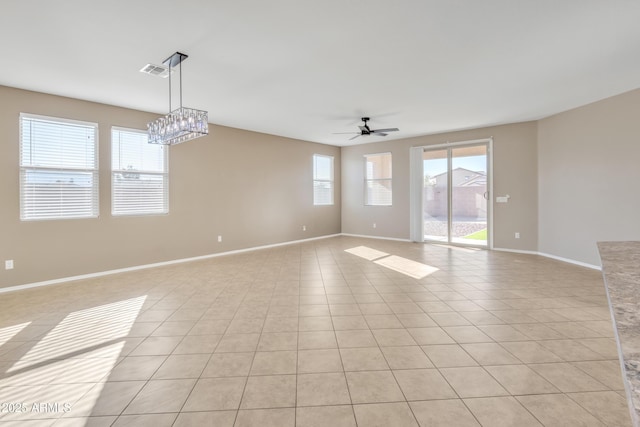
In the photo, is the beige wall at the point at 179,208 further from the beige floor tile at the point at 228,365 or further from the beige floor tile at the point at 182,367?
the beige floor tile at the point at 228,365

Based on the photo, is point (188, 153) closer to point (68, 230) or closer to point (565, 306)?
point (68, 230)

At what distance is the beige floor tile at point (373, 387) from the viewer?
189cm

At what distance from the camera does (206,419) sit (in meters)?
1.72

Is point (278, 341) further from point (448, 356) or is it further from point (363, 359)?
point (448, 356)

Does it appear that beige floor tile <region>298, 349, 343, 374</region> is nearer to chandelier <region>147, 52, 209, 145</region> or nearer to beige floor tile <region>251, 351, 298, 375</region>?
beige floor tile <region>251, 351, 298, 375</region>

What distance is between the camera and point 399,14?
100 inches

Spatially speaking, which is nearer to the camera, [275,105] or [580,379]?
A: [580,379]

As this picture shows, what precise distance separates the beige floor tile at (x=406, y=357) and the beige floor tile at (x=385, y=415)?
0.43 metres

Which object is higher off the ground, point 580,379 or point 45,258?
point 45,258

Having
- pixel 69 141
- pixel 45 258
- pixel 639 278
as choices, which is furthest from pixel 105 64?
pixel 639 278

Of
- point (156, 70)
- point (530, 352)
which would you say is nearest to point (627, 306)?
point (530, 352)

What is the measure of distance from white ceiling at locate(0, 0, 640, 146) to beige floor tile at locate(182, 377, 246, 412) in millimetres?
2812

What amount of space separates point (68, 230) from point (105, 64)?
254 centimetres

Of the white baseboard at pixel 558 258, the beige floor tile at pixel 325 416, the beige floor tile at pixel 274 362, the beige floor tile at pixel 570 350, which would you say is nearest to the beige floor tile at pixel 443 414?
the beige floor tile at pixel 325 416
